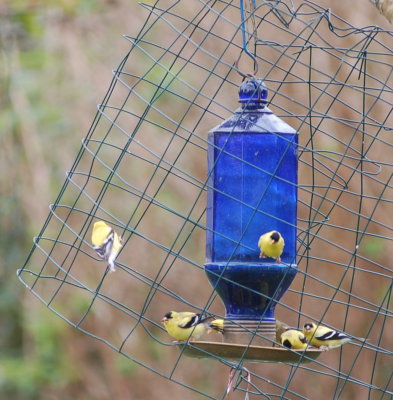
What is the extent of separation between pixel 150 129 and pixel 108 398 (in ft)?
10.6

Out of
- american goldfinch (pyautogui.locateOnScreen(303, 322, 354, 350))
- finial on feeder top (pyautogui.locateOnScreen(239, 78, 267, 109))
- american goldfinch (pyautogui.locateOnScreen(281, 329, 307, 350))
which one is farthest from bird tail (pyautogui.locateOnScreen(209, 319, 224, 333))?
finial on feeder top (pyautogui.locateOnScreen(239, 78, 267, 109))

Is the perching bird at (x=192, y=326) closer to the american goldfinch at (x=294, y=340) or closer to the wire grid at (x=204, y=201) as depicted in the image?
the american goldfinch at (x=294, y=340)

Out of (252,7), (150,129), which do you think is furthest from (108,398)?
(252,7)

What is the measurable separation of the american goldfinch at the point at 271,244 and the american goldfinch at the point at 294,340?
1.22 ft

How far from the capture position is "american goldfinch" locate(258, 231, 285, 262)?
4.30 meters

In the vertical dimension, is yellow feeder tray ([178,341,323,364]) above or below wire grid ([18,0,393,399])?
below

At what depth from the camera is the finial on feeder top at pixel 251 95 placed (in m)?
4.60

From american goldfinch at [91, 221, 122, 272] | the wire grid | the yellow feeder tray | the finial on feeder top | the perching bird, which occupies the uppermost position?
the wire grid

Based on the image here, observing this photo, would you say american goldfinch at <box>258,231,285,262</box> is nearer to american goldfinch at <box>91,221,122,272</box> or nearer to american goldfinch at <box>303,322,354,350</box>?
american goldfinch at <box>303,322,354,350</box>

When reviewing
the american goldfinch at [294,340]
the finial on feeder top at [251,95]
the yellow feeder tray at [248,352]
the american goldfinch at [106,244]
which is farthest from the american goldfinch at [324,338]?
the finial on feeder top at [251,95]

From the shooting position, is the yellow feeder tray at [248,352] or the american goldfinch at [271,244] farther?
the american goldfinch at [271,244]

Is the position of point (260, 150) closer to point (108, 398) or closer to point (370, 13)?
point (370, 13)

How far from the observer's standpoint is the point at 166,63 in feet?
32.8

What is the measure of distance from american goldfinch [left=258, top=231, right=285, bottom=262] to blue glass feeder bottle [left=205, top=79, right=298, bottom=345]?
108mm
